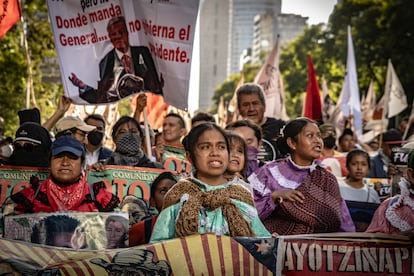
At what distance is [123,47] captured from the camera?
8.71 meters

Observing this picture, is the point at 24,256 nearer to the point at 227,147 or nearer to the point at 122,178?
the point at 227,147

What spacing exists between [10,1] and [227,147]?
492cm

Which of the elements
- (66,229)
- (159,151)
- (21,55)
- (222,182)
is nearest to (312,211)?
(222,182)

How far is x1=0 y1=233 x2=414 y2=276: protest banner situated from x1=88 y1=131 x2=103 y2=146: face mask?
416 centimetres

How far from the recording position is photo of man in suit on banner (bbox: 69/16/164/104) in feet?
28.2

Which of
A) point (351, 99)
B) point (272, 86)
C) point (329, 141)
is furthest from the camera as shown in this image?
point (351, 99)

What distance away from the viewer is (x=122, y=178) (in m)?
8.04

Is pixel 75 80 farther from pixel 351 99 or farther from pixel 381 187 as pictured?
pixel 351 99

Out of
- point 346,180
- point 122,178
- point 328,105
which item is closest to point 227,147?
point 122,178

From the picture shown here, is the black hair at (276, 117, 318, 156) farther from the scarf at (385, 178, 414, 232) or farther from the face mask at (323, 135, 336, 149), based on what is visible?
the face mask at (323, 135, 336, 149)

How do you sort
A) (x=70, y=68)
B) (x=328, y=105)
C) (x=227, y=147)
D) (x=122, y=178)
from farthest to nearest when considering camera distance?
1. (x=328, y=105)
2. (x=70, y=68)
3. (x=122, y=178)
4. (x=227, y=147)

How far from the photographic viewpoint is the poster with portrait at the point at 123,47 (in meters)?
8.53

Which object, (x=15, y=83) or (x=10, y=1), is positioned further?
(x=15, y=83)

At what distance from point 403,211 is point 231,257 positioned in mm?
1407
